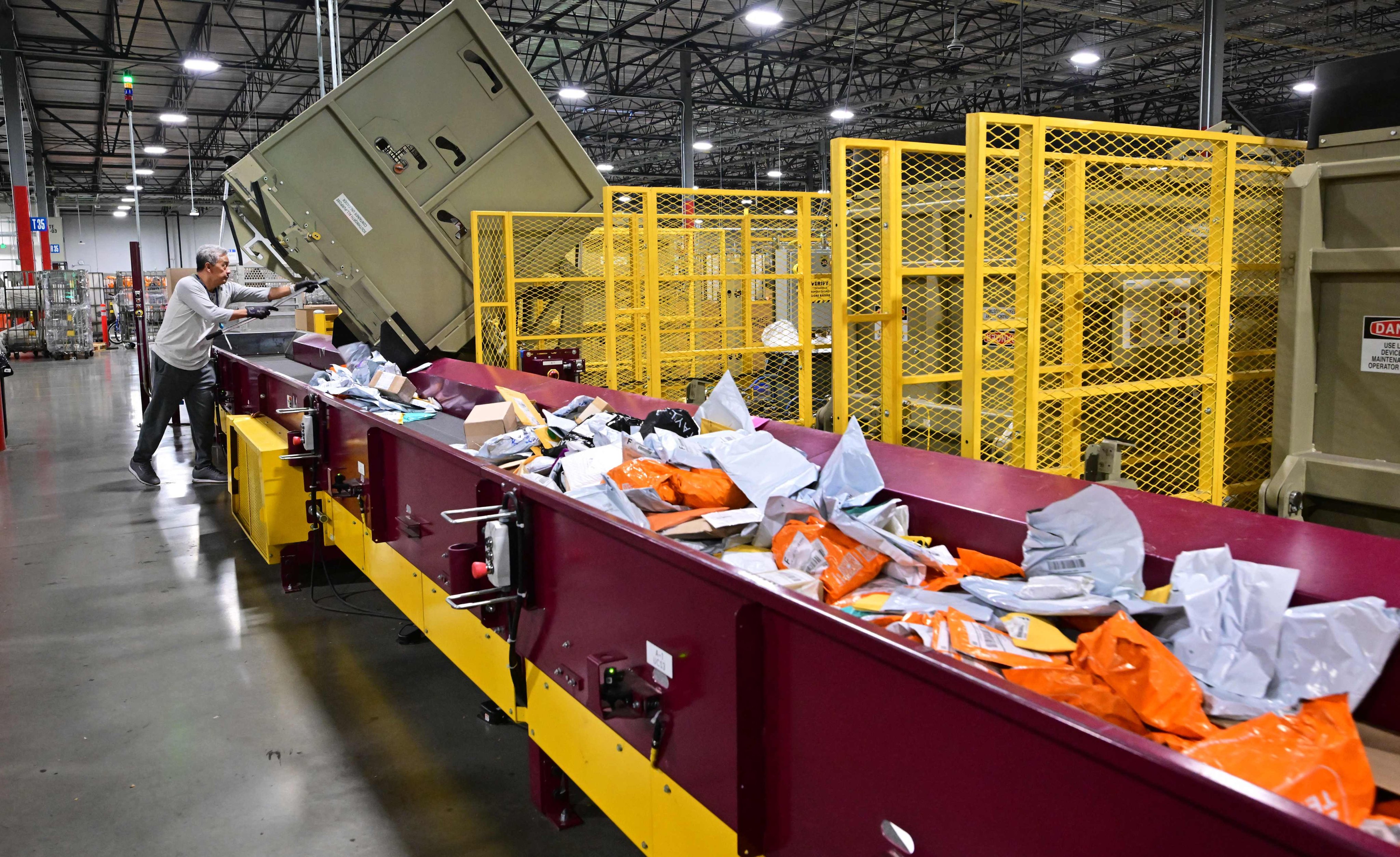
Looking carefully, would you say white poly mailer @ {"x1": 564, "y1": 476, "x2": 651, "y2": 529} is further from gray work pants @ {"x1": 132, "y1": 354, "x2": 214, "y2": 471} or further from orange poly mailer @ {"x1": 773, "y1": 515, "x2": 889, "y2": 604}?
gray work pants @ {"x1": 132, "y1": 354, "x2": 214, "y2": 471}

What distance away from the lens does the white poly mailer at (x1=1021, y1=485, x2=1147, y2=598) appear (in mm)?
1715

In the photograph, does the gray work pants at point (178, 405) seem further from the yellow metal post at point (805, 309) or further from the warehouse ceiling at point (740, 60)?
the warehouse ceiling at point (740, 60)

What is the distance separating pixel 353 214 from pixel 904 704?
4.95 metres

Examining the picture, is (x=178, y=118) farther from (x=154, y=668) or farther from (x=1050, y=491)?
(x=1050, y=491)

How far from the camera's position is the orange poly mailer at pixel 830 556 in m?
1.97

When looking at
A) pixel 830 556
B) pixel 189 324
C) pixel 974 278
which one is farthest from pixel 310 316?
pixel 830 556

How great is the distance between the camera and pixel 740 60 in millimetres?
20438

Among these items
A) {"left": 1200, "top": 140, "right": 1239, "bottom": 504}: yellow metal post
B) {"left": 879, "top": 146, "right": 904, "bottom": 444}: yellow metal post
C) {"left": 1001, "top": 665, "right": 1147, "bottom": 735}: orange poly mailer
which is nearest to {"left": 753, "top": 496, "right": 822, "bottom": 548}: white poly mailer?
{"left": 1001, "top": 665, "right": 1147, "bottom": 735}: orange poly mailer

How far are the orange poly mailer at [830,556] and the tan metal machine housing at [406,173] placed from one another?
3945 mm

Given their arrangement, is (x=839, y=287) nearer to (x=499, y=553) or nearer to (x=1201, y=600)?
(x=499, y=553)

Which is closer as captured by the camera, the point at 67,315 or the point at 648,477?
the point at 648,477

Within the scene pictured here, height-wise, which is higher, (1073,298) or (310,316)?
(310,316)

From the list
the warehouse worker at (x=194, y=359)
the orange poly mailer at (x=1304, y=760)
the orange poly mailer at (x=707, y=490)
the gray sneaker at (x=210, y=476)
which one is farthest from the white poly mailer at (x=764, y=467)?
the gray sneaker at (x=210, y=476)

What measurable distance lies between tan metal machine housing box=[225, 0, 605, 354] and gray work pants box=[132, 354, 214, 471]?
7.18ft
